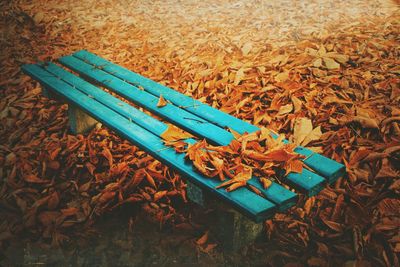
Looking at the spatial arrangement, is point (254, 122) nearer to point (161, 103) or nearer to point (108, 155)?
point (161, 103)

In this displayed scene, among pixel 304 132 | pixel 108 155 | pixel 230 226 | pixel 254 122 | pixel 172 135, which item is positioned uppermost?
pixel 172 135

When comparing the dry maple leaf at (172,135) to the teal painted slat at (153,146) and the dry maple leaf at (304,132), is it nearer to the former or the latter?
the teal painted slat at (153,146)

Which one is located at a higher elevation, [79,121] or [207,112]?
[207,112]

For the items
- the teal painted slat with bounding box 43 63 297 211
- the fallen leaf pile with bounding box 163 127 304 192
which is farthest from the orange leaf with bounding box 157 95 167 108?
the fallen leaf pile with bounding box 163 127 304 192

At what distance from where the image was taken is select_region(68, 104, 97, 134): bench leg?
2.66 meters

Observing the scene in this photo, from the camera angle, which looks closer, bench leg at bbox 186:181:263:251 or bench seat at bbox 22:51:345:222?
bench seat at bbox 22:51:345:222

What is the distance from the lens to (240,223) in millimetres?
1753

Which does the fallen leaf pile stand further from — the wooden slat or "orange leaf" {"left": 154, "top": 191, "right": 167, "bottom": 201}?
"orange leaf" {"left": 154, "top": 191, "right": 167, "bottom": 201}

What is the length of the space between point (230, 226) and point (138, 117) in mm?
942

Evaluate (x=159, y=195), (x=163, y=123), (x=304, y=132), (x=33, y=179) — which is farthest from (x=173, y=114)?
(x=33, y=179)

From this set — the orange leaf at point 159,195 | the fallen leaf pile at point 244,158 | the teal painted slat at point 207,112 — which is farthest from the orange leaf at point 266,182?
the orange leaf at point 159,195

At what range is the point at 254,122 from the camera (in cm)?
244

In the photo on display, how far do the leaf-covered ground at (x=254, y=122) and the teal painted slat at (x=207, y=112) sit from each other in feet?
1.52

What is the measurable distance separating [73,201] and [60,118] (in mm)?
1148
